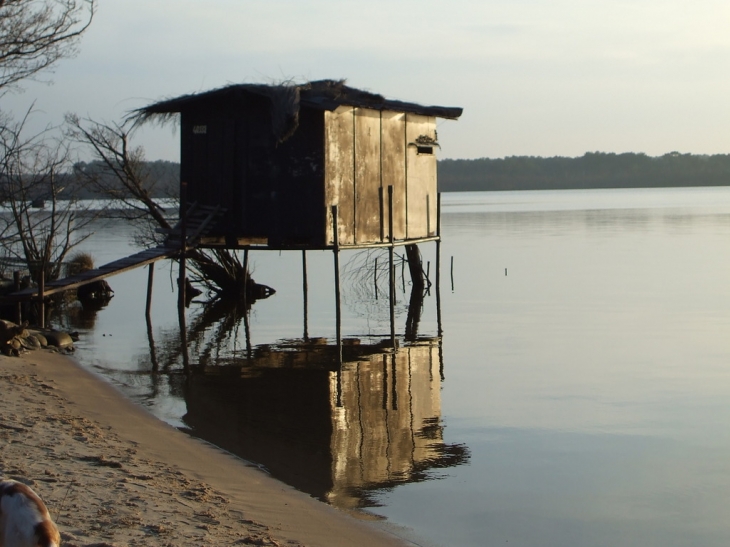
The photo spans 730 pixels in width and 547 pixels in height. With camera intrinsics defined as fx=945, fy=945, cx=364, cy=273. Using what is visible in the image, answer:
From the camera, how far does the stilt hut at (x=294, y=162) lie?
67.5 feet

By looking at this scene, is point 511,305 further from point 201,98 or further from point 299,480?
point 299,480

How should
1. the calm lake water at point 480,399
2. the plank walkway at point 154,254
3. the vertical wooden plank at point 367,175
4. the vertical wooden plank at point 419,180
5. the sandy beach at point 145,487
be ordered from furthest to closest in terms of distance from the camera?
1. the vertical wooden plank at point 419,180
2. the vertical wooden plank at point 367,175
3. the plank walkway at point 154,254
4. the calm lake water at point 480,399
5. the sandy beach at point 145,487

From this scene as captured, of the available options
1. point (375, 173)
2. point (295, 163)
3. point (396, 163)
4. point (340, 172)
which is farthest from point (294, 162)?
point (396, 163)

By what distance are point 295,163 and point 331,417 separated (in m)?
8.66

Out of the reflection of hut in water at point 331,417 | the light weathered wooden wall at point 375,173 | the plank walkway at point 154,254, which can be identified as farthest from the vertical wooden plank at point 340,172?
the reflection of hut in water at point 331,417

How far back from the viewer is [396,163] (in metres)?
23.3

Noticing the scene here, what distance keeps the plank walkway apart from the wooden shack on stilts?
0.80 feet

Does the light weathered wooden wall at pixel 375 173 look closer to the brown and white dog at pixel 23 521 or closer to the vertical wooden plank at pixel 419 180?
the vertical wooden plank at pixel 419 180

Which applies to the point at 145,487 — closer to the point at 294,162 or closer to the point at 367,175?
the point at 294,162

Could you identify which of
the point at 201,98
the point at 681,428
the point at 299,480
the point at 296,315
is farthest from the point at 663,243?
the point at 299,480

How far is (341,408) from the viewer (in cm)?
1409

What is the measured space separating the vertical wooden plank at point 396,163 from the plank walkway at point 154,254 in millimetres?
4170

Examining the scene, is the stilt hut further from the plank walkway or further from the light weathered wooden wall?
the plank walkway

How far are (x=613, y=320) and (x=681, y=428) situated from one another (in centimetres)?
1113
